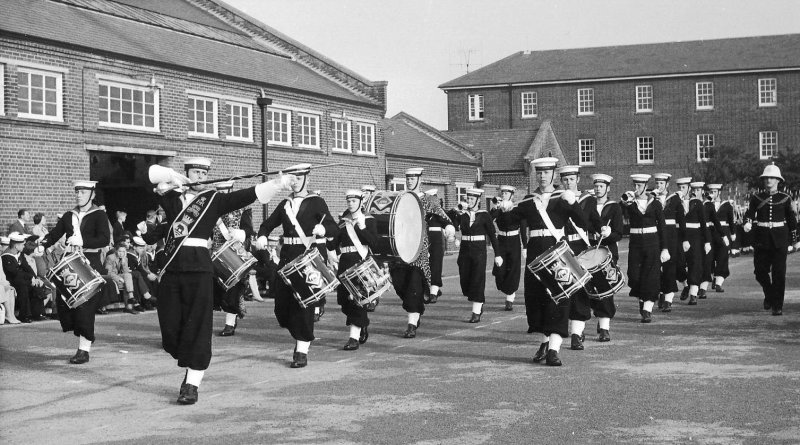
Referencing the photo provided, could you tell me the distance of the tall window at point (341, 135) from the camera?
34156 millimetres

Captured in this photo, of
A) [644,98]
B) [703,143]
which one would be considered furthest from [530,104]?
[703,143]

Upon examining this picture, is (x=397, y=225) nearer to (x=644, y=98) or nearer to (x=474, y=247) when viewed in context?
(x=474, y=247)

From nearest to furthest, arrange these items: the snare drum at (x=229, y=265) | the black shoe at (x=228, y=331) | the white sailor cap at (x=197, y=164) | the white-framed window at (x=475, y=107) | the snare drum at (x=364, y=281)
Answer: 1. the white sailor cap at (x=197, y=164)
2. the snare drum at (x=364, y=281)
3. the snare drum at (x=229, y=265)
4. the black shoe at (x=228, y=331)
5. the white-framed window at (x=475, y=107)

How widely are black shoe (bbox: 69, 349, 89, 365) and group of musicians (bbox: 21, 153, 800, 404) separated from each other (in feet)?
0.04

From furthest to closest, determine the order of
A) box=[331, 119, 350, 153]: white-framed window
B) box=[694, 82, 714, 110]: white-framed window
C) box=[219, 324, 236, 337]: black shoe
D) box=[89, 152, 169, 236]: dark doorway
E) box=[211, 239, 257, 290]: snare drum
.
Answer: box=[694, 82, 714, 110]: white-framed window, box=[331, 119, 350, 153]: white-framed window, box=[89, 152, 169, 236]: dark doorway, box=[219, 324, 236, 337]: black shoe, box=[211, 239, 257, 290]: snare drum

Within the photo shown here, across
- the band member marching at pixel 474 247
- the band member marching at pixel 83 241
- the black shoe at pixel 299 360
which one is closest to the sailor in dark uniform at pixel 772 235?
the band member marching at pixel 474 247

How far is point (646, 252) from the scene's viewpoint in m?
14.2

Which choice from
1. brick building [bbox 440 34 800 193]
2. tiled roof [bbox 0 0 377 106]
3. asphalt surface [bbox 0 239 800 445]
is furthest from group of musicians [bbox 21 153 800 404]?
brick building [bbox 440 34 800 193]

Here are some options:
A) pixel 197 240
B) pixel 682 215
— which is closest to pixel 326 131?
pixel 682 215

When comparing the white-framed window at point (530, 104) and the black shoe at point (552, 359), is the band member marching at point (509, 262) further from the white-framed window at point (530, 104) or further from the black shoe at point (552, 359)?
Answer: the white-framed window at point (530, 104)

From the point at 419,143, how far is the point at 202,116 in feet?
55.1

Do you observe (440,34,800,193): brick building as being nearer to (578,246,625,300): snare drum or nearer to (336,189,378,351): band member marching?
(336,189,378,351): band member marching

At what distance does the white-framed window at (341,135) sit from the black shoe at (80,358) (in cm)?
2325

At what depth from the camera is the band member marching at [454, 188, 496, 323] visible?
15078mm
